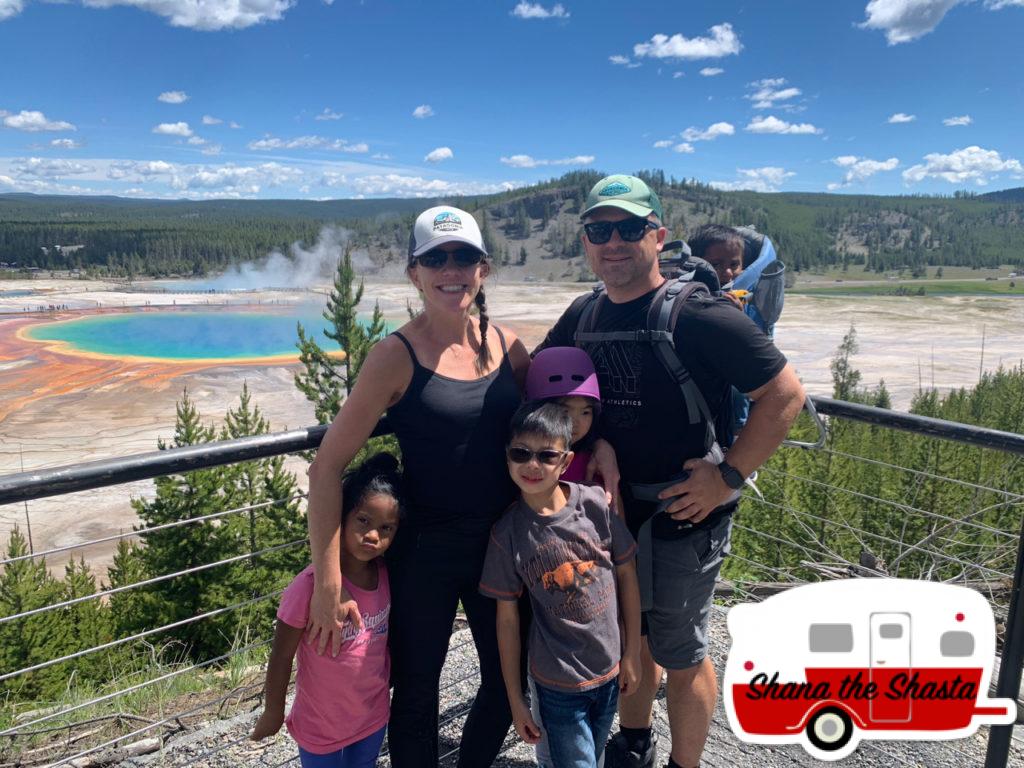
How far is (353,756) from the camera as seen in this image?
96.5 inches

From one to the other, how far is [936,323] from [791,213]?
123 meters

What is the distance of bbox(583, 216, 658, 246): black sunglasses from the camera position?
2.51 m

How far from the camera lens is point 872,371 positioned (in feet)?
167

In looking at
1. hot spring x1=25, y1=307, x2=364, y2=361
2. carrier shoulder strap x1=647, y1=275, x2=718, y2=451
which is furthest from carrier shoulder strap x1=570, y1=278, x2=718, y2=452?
hot spring x1=25, y1=307, x2=364, y2=361

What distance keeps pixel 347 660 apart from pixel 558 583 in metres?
0.73

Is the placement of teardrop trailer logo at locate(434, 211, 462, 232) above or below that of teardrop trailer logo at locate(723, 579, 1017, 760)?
above

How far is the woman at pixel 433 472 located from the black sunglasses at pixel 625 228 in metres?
0.42

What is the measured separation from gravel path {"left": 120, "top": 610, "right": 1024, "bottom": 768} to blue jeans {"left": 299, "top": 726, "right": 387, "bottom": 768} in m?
0.48

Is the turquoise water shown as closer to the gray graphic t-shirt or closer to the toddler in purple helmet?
the toddler in purple helmet

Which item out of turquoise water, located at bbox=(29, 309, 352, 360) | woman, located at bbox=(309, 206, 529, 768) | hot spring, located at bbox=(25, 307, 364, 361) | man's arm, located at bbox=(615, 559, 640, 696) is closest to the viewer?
woman, located at bbox=(309, 206, 529, 768)

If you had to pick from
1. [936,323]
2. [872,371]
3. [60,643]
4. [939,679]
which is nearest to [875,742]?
[939,679]

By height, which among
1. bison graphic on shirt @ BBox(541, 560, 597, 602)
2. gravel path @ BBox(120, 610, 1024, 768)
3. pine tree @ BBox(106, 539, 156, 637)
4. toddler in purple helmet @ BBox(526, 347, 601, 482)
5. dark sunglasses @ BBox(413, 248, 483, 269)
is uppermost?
dark sunglasses @ BBox(413, 248, 483, 269)

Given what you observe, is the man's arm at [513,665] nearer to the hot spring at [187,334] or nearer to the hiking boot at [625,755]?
the hiking boot at [625,755]

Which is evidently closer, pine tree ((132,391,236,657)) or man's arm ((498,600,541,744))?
man's arm ((498,600,541,744))
